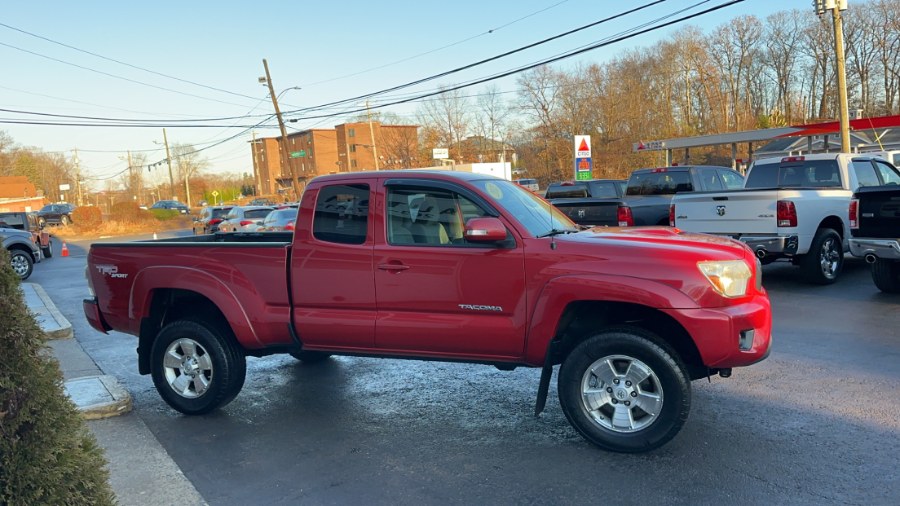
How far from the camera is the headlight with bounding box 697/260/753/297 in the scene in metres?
4.16

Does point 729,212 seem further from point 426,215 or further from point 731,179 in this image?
point 426,215

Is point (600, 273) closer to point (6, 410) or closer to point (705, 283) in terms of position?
point (705, 283)

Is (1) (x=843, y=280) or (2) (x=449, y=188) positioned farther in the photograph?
(1) (x=843, y=280)

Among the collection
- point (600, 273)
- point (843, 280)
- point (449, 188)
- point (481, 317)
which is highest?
point (449, 188)

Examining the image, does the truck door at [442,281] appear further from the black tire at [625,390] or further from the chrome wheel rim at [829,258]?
the chrome wheel rim at [829,258]

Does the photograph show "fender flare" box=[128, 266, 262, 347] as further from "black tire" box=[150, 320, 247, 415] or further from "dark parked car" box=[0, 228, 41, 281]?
"dark parked car" box=[0, 228, 41, 281]

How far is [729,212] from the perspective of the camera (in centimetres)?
1002

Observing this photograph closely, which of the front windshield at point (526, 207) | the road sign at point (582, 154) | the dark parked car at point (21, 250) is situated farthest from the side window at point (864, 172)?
the dark parked car at point (21, 250)

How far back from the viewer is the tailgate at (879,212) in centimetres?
830

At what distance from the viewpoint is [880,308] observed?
825cm

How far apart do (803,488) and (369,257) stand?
3150 mm

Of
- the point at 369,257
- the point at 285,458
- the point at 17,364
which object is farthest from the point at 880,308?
the point at 17,364

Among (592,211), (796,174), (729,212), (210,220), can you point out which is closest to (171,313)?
(729,212)

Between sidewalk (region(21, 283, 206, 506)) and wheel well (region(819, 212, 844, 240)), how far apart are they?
31.6 ft
